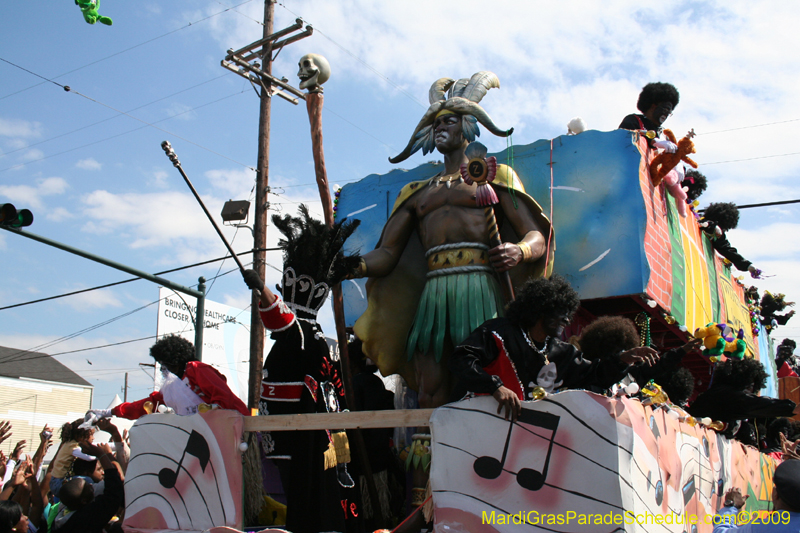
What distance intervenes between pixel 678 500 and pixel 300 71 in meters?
3.37

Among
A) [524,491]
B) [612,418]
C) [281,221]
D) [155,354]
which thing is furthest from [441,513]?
[155,354]

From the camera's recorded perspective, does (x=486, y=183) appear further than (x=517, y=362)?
Yes

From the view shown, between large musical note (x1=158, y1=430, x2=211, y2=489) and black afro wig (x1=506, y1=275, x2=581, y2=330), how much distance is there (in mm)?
1617

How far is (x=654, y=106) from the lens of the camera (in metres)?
6.16

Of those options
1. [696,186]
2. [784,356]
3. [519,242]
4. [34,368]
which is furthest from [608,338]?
[34,368]

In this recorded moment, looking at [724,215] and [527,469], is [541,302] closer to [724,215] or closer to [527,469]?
[527,469]

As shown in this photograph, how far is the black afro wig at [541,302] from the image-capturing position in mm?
3252

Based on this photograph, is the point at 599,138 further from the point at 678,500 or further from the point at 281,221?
the point at 678,500

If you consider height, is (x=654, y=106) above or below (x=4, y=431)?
above

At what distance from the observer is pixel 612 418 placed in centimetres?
243

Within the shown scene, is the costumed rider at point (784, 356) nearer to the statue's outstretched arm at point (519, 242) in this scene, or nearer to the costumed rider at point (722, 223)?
the costumed rider at point (722, 223)

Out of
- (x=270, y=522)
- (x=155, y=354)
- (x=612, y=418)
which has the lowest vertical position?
(x=270, y=522)

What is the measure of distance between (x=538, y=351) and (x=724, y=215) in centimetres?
543

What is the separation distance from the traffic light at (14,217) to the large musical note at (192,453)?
16.2ft
